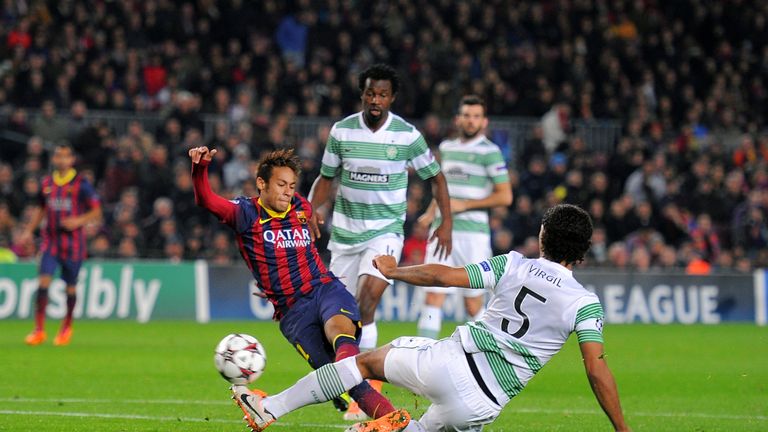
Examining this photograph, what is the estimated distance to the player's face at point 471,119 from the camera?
39.0 ft

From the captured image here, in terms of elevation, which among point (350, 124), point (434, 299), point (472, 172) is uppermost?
point (350, 124)

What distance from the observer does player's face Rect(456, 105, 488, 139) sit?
39.0ft

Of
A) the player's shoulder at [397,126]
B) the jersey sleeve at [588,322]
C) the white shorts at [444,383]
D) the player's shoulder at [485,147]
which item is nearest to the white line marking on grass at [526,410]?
the player's shoulder at [397,126]

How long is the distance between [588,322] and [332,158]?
3.48 metres

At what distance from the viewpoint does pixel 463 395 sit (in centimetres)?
651

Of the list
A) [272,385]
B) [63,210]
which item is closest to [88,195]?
[63,210]

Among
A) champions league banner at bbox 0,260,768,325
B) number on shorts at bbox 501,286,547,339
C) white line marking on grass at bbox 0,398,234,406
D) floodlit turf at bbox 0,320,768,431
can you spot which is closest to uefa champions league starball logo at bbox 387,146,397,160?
floodlit turf at bbox 0,320,768,431

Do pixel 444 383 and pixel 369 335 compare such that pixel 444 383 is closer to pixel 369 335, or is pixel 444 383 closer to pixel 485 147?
pixel 369 335

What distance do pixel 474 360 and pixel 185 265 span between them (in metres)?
12.3

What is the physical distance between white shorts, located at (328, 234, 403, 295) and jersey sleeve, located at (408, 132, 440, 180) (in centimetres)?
55

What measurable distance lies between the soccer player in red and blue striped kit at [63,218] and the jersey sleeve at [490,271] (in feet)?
29.1

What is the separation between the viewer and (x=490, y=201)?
1171 cm

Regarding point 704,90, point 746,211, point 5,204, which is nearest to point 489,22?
point 704,90

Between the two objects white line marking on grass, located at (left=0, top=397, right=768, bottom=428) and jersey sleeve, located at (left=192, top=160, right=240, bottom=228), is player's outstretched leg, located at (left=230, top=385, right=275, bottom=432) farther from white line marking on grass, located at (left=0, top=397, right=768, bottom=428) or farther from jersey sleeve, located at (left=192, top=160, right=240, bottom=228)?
white line marking on grass, located at (left=0, top=397, right=768, bottom=428)
